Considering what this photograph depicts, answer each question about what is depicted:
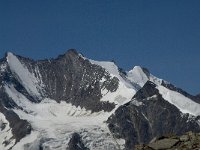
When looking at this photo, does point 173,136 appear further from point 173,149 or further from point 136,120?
point 136,120

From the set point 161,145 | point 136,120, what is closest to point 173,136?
point 161,145

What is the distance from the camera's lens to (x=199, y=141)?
40.3 metres

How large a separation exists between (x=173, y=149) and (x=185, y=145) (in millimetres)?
721

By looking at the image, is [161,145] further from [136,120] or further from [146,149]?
[136,120]

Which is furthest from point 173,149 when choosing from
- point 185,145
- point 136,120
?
point 136,120

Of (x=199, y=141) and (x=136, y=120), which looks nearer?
(x=136, y=120)

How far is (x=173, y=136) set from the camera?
42.3 m

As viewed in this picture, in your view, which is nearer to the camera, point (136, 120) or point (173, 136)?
point (136, 120)

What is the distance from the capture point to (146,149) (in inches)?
1636

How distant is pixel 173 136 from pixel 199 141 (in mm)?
2393

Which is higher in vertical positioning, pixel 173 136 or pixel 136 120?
pixel 173 136

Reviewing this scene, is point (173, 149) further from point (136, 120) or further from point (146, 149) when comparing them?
point (136, 120)

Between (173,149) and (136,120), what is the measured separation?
6556 mm

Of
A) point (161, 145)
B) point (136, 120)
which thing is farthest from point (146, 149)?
point (136, 120)
